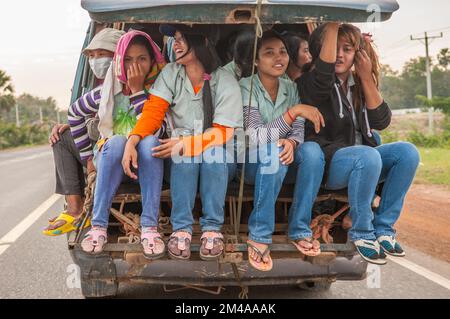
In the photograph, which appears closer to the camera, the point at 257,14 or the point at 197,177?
the point at 257,14

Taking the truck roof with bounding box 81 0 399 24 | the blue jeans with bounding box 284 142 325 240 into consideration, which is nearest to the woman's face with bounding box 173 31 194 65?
the truck roof with bounding box 81 0 399 24

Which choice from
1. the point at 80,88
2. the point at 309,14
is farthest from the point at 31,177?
the point at 309,14

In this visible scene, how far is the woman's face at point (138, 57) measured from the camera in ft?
10.3

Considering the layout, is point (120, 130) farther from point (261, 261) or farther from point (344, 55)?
point (344, 55)

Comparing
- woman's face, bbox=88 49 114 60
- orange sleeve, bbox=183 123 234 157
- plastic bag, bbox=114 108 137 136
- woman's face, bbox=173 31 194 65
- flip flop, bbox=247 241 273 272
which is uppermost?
woman's face, bbox=88 49 114 60

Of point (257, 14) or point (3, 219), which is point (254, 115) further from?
point (3, 219)

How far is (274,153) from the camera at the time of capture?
2812mm

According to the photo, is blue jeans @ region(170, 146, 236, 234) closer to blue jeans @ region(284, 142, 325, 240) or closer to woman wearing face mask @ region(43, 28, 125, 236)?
blue jeans @ region(284, 142, 325, 240)

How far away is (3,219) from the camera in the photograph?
7.30m

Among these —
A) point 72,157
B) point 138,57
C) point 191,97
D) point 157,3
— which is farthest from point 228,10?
point 72,157

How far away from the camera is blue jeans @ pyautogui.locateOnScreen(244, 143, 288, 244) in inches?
110

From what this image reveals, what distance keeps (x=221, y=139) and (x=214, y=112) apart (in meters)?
0.19

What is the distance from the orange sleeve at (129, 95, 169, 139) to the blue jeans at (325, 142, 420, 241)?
106 centimetres

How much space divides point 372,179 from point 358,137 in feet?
1.70
